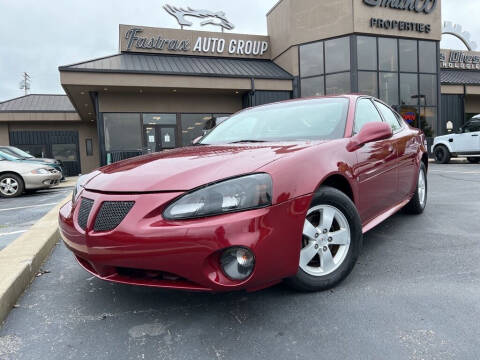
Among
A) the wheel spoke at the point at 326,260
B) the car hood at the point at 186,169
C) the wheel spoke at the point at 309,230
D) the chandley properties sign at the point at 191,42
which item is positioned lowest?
the wheel spoke at the point at 326,260

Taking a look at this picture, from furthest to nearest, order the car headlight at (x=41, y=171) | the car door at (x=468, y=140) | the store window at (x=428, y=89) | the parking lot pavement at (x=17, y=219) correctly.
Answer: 1. the store window at (x=428, y=89)
2. the car door at (x=468, y=140)
3. the car headlight at (x=41, y=171)
4. the parking lot pavement at (x=17, y=219)

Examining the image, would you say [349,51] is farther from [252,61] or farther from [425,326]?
[425,326]

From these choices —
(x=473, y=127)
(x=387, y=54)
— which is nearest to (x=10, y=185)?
(x=473, y=127)

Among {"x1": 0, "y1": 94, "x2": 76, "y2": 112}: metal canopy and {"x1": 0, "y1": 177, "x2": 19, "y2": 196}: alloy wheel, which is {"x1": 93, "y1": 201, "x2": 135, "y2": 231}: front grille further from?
{"x1": 0, "y1": 94, "x2": 76, "y2": 112}: metal canopy

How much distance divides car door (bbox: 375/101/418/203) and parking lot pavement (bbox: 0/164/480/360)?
88cm

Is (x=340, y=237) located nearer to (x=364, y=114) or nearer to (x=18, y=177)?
(x=364, y=114)

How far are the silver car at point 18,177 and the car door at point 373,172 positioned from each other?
8.23 metres

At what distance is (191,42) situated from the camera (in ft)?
59.2

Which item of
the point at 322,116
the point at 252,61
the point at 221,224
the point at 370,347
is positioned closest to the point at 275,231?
the point at 221,224

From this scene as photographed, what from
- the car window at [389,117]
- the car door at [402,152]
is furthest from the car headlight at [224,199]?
the car window at [389,117]

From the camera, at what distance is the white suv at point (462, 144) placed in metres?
13.2

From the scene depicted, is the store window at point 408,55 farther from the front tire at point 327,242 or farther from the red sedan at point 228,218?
the front tire at point 327,242

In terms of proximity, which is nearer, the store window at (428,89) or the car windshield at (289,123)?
the car windshield at (289,123)

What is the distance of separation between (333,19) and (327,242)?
16.8 meters
